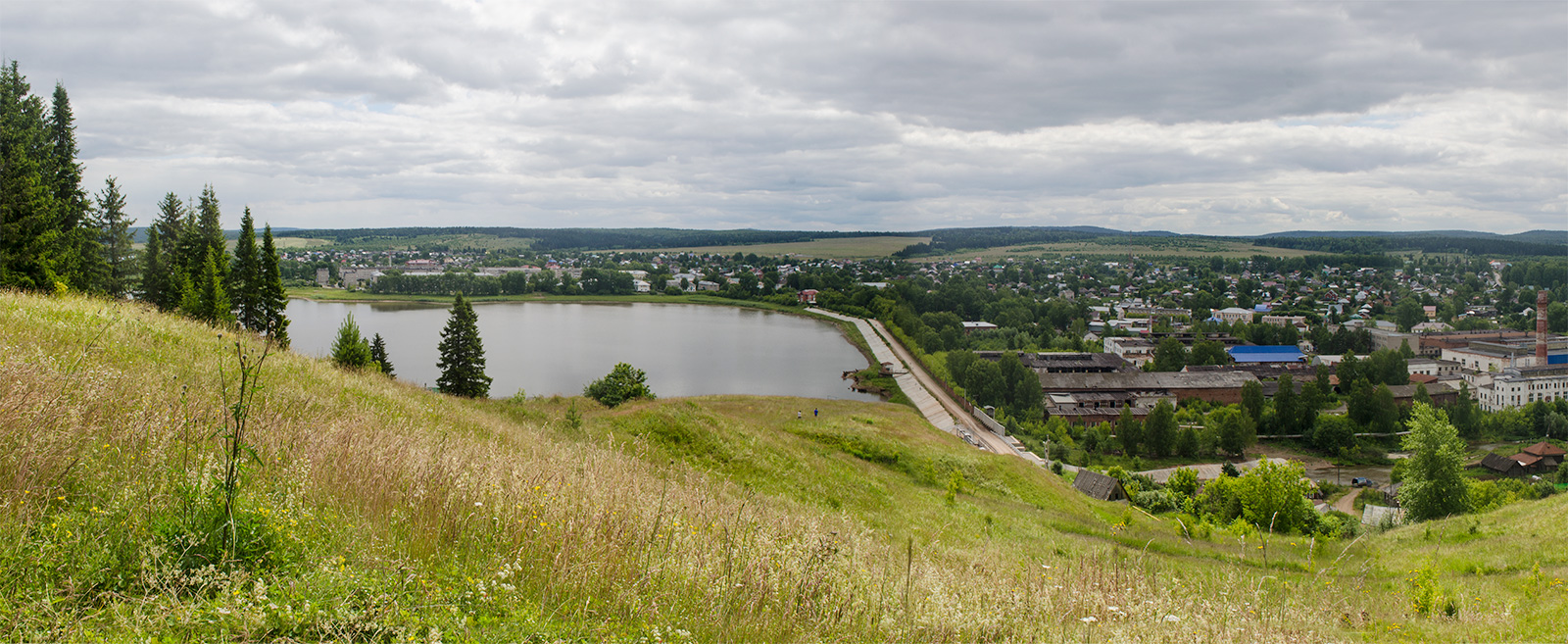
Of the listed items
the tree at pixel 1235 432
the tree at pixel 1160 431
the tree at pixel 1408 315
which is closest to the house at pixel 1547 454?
the tree at pixel 1235 432

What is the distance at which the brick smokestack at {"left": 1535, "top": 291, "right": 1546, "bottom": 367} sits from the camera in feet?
121

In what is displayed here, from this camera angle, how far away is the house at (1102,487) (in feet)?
72.8

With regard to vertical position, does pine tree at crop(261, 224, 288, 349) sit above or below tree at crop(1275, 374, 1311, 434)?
above

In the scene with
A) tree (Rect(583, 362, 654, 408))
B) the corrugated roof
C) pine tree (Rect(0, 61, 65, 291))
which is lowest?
the corrugated roof

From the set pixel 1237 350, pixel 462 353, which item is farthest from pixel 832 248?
pixel 462 353

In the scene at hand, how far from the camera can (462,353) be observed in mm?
29625

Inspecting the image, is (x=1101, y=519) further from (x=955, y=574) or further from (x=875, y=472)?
(x=955, y=574)

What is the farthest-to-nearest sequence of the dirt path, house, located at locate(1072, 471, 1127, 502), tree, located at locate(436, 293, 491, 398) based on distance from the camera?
tree, located at locate(436, 293, 491, 398) → the dirt path → house, located at locate(1072, 471, 1127, 502)

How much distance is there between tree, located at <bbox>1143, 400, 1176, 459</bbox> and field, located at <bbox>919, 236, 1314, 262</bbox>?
57672mm

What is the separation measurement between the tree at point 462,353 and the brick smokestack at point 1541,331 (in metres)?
50.0

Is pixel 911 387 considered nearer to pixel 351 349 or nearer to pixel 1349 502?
pixel 1349 502

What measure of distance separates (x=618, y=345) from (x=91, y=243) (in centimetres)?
3718

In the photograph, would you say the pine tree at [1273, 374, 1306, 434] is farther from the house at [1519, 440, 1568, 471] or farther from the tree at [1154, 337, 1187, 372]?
the tree at [1154, 337, 1187, 372]

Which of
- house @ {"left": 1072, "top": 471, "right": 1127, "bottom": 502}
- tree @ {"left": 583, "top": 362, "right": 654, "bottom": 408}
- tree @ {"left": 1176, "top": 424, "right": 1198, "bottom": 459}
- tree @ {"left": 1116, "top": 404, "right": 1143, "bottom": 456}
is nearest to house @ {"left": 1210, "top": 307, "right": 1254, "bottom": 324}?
tree @ {"left": 1176, "top": 424, "right": 1198, "bottom": 459}
